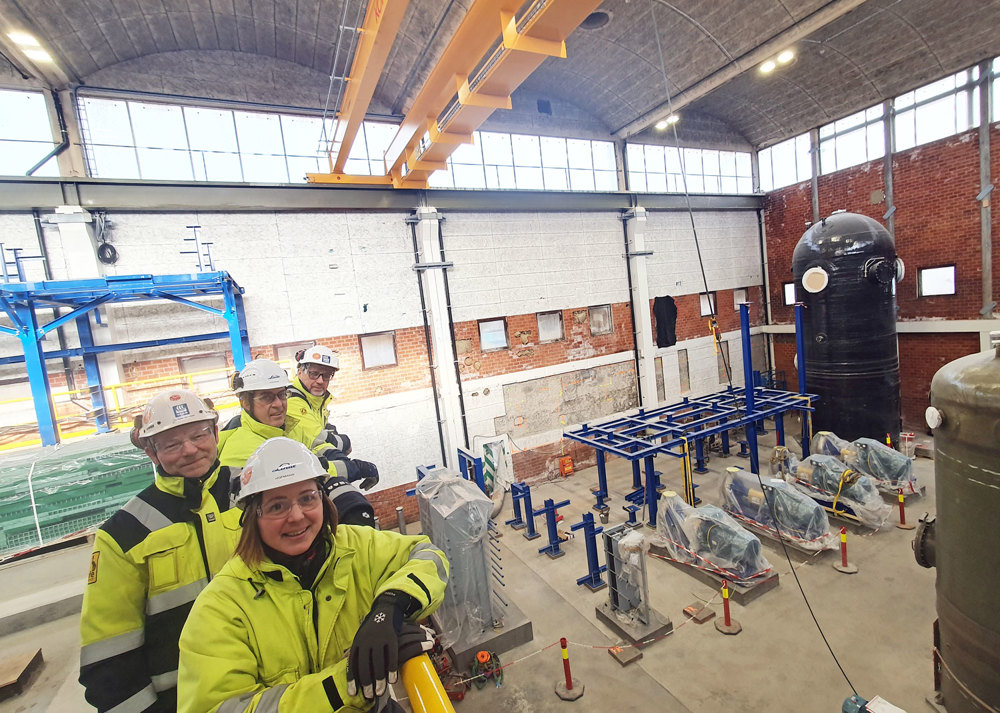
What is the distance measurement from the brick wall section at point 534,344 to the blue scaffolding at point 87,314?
3970mm

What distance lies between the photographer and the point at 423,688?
1430 millimetres

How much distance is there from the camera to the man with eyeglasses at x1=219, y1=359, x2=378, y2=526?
2.93 meters

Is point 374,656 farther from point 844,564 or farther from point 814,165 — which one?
point 814,165

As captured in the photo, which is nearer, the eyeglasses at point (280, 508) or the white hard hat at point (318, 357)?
the eyeglasses at point (280, 508)

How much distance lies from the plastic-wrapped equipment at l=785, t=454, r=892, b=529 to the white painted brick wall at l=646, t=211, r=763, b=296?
558cm

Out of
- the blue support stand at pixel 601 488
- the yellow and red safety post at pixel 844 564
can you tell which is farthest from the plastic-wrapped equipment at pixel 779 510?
the blue support stand at pixel 601 488

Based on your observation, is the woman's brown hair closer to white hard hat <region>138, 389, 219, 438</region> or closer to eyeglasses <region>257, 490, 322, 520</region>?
eyeglasses <region>257, 490, 322, 520</region>

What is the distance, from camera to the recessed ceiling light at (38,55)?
20.1 feet

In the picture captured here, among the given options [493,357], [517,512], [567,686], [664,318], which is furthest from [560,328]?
[567,686]

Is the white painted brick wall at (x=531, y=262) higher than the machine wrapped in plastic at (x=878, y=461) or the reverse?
higher

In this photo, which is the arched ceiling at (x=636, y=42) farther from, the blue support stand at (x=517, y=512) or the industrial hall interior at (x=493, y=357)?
the blue support stand at (x=517, y=512)

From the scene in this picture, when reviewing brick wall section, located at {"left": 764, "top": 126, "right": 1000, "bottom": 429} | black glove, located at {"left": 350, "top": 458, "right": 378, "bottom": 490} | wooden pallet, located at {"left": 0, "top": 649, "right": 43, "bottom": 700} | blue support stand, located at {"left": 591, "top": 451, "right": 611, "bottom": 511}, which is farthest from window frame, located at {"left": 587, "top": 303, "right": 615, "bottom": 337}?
wooden pallet, located at {"left": 0, "top": 649, "right": 43, "bottom": 700}

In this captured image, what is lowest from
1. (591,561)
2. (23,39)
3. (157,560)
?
(591,561)

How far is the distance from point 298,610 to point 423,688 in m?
0.70
